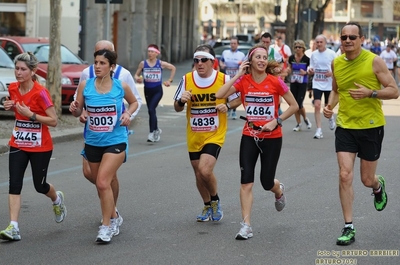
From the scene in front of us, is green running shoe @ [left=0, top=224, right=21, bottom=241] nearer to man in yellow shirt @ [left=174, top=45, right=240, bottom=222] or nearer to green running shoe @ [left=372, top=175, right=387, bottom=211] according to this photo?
man in yellow shirt @ [left=174, top=45, right=240, bottom=222]

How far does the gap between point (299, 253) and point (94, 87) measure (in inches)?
92.5

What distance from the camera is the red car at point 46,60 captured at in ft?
69.6

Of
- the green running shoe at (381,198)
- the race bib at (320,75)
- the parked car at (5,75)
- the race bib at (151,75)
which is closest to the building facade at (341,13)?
the parked car at (5,75)

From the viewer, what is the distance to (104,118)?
8.34 meters

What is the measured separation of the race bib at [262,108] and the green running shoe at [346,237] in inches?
50.3

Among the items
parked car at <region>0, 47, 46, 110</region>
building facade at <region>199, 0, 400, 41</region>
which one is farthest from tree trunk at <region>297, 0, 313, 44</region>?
building facade at <region>199, 0, 400, 41</region>

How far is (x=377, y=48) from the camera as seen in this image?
5175cm

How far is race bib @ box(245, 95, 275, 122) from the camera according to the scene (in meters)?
8.71

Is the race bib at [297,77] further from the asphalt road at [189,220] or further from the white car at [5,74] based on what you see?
the white car at [5,74]

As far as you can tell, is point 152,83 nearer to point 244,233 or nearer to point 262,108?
point 262,108

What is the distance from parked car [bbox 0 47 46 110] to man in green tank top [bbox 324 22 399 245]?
35.7 ft

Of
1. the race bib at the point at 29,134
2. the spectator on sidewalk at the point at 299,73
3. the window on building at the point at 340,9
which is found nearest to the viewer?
the race bib at the point at 29,134

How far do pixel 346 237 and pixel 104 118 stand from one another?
2356 millimetres

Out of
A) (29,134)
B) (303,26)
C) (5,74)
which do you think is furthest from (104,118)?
(303,26)
